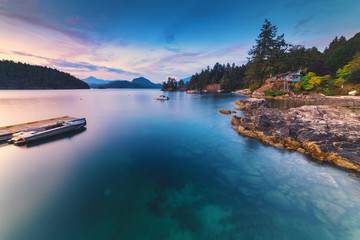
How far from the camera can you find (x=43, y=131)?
1647 cm

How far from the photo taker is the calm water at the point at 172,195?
20.3ft

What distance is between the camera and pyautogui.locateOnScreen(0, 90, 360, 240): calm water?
619 centimetres

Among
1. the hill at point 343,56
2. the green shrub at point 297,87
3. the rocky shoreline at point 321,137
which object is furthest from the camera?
the green shrub at point 297,87

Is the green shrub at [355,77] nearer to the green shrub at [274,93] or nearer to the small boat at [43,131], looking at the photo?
the green shrub at [274,93]

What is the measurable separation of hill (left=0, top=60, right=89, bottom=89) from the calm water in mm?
210011

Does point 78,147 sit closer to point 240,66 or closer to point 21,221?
point 21,221

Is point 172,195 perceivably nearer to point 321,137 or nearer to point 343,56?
point 321,137

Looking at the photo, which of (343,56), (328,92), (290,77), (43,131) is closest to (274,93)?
(290,77)

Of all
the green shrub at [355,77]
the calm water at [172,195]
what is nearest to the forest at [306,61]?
the green shrub at [355,77]

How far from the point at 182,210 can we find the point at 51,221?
6.51 m

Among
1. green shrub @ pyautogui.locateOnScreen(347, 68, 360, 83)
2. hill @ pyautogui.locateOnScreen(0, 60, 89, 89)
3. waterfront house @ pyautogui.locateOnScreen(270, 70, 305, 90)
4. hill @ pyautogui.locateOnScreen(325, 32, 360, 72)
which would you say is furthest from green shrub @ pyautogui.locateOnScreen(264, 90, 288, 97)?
hill @ pyautogui.locateOnScreen(0, 60, 89, 89)

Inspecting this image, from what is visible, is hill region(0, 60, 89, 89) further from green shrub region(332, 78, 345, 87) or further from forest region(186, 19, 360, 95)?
green shrub region(332, 78, 345, 87)

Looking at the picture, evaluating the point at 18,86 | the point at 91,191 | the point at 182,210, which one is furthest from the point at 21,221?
the point at 18,86

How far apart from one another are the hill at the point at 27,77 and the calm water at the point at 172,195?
210 meters
